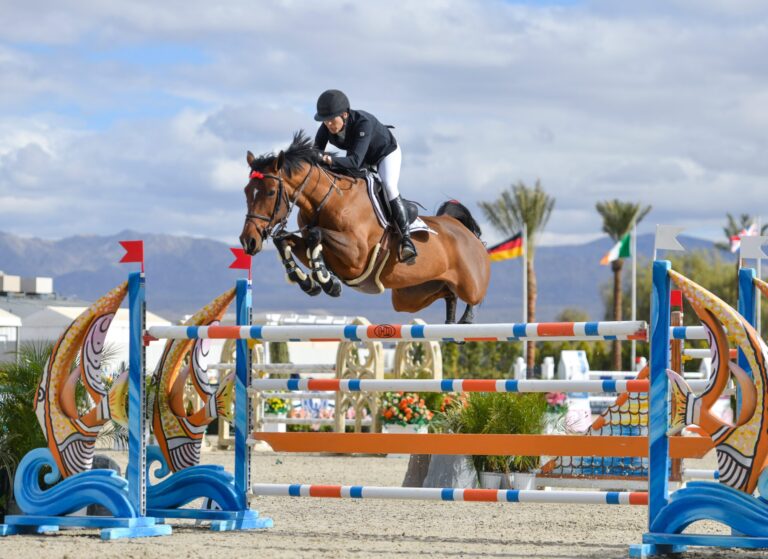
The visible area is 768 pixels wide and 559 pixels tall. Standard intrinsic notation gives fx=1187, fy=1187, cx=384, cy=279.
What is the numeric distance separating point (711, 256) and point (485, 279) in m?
57.2

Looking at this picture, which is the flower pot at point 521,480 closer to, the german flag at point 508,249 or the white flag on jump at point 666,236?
the white flag on jump at point 666,236

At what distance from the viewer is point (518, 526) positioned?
6910 millimetres

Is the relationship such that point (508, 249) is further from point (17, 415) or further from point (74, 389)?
point (74, 389)

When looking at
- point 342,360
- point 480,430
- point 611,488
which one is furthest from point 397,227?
point 342,360

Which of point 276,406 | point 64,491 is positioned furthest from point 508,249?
point 64,491

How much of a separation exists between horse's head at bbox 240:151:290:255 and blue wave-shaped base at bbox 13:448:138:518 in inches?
56.0

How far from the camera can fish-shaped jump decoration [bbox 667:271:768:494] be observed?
5.13m

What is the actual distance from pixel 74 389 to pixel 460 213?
283 cm

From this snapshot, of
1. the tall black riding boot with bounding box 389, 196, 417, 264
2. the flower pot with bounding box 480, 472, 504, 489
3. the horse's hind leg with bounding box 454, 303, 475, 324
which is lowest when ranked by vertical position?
the flower pot with bounding box 480, 472, 504, 489

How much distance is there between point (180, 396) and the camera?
21.8 ft

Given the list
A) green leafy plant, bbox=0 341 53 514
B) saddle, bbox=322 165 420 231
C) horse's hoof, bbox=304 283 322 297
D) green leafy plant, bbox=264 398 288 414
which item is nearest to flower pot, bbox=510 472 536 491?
saddle, bbox=322 165 420 231

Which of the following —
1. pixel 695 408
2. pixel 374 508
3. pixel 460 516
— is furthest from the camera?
pixel 374 508

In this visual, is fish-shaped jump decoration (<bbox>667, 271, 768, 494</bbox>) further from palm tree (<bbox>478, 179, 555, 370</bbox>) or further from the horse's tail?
palm tree (<bbox>478, 179, 555, 370</bbox>)

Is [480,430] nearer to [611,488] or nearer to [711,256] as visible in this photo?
[611,488]
